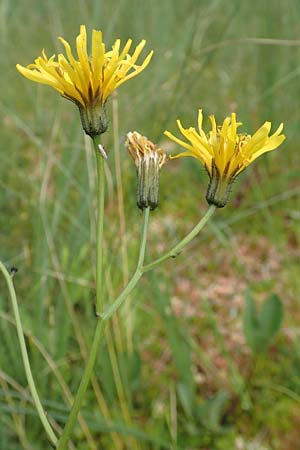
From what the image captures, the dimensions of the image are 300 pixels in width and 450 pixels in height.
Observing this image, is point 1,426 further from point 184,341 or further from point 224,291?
point 224,291

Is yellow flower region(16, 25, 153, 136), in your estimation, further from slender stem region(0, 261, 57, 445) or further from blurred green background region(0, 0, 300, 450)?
blurred green background region(0, 0, 300, 450)

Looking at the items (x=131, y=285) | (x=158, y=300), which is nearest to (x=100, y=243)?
(x=131, y=285)

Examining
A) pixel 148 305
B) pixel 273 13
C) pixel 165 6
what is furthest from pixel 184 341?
pixel 273 13

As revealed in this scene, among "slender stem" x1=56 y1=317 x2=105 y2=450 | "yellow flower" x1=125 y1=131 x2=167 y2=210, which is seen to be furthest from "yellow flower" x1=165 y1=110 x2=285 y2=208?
"slender stem" x1=56 y1=317 x2=105 y2=450

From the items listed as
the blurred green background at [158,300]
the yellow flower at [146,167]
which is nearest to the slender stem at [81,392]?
the yellow flower at [146,167]

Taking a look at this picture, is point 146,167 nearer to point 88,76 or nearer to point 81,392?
point 88,76
